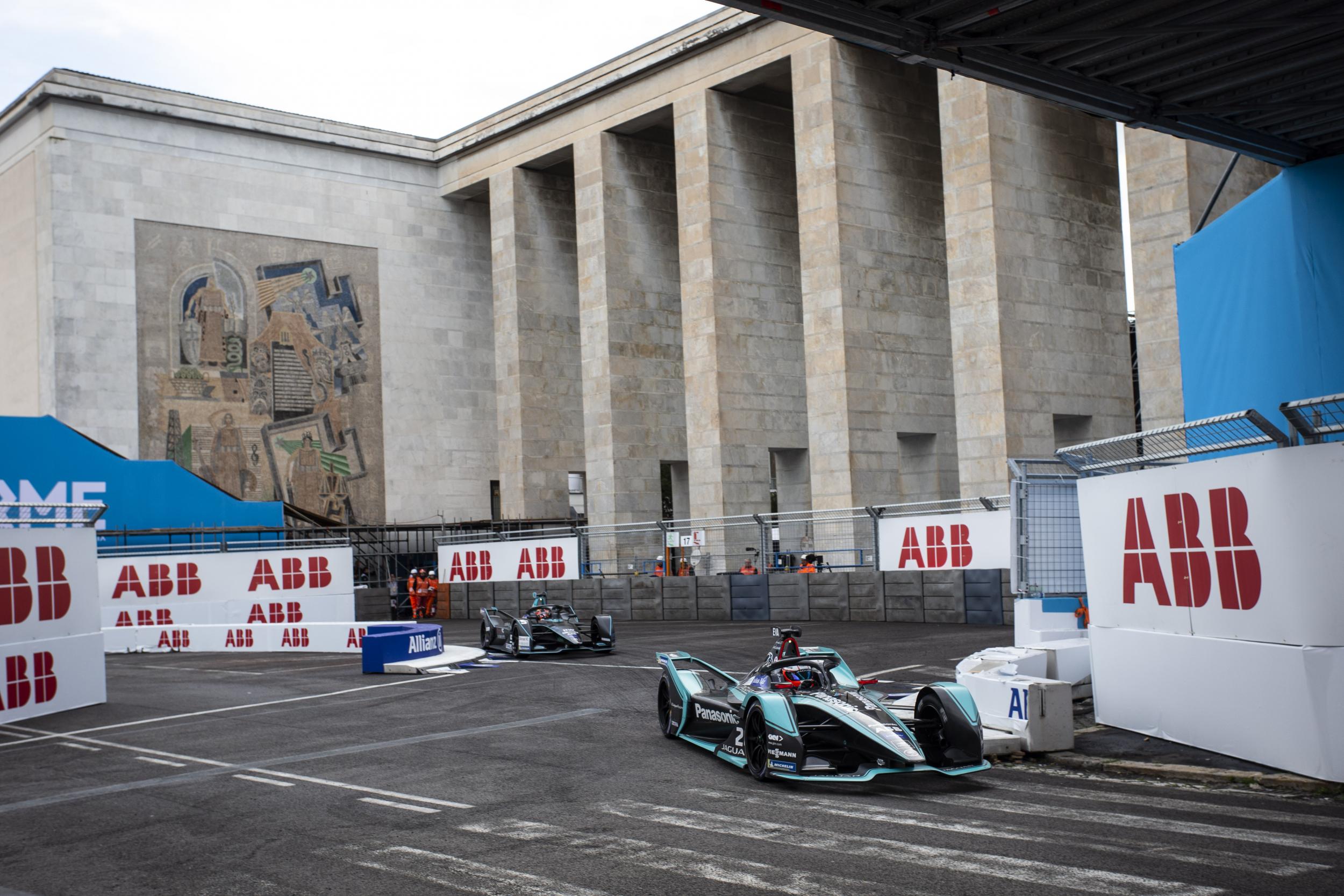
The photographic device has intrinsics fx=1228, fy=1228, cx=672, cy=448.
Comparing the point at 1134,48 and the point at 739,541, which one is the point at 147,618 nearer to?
the point at 739,541

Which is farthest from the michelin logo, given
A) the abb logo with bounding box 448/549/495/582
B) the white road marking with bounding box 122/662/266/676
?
the abb logo with bounding box 448/549/495/582

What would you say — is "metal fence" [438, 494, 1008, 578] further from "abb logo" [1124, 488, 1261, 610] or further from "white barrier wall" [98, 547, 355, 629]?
"abb logo" [1124, 488, 1261, 610]

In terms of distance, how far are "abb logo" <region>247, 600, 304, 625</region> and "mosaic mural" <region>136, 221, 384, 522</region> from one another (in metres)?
16.8

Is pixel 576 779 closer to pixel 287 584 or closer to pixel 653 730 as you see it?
pixel 653 730

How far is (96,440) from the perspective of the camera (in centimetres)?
4178

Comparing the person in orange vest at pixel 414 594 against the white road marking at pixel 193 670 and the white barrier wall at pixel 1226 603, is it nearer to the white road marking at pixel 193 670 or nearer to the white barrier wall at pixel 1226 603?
the white road marking at pixel 193 670

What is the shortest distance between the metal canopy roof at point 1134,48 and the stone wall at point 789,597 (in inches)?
436

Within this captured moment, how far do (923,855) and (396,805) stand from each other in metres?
4.09

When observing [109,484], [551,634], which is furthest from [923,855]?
[109,484]

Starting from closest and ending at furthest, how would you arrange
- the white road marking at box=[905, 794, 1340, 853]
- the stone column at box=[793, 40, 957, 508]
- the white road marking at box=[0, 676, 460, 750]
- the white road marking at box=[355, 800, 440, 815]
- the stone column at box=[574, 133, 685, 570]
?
the white road marking at box=[905, 794, 1340, 853] < the white road marking at box=[355, 800, 440, 815] < the white road marking at box=[0, 676, 460, 750] < the stone column at box=[793, 40, 957, 508] < the stone column at box=[574, 133, 685, 570]

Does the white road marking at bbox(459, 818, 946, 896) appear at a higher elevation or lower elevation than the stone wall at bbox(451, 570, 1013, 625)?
lower

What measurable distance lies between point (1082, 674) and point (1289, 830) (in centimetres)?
627

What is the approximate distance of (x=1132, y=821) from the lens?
7.86 meters

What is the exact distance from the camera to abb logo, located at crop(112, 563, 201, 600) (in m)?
28.3
